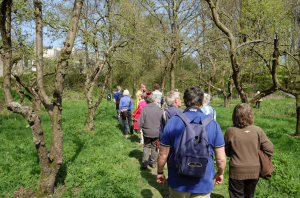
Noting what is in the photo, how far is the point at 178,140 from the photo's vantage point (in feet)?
7.82

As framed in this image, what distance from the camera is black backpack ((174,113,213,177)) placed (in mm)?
2150

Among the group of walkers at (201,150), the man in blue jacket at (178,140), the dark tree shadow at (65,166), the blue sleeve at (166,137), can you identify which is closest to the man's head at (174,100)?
the group of walkers at (201,150)

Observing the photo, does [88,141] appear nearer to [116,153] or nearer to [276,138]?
[116,153]

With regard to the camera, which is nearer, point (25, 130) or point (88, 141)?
point (88, 141)

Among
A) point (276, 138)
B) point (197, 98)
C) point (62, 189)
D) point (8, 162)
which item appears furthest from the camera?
point (276, 138)

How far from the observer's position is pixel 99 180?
15.0 ft

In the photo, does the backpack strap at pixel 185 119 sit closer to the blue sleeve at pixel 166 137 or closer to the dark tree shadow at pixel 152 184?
the blue sleeve at pixel 166 137

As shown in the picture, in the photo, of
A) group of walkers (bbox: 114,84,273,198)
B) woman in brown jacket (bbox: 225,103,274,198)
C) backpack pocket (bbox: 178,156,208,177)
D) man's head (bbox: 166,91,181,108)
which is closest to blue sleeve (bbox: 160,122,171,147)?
group of walkers (bbox: 114,84,273,198)

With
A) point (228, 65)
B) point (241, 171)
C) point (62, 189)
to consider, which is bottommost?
point (62, 189)

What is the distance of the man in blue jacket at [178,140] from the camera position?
90.3 inches

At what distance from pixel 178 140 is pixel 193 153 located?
0.91 ft

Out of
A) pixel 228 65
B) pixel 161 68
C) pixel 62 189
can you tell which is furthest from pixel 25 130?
pixel 161 68

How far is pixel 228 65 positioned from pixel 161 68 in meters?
14.8

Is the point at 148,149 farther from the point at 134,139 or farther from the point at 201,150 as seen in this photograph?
the point at 201,150
